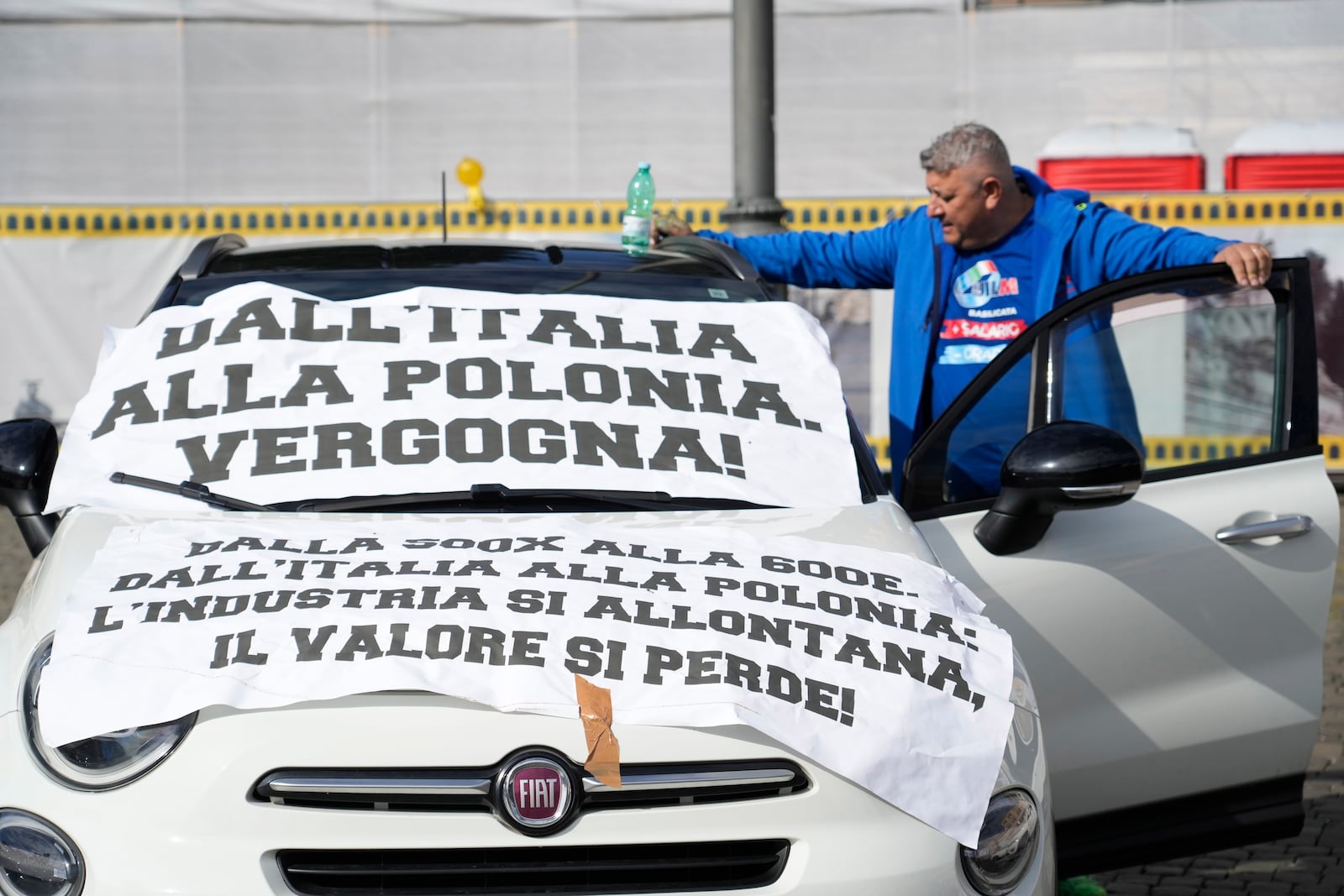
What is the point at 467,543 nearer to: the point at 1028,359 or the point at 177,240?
the point at 1028,359

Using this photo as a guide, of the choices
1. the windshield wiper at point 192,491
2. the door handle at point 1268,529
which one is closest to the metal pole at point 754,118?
the door handle at point 1268,529

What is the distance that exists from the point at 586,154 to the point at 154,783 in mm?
12708

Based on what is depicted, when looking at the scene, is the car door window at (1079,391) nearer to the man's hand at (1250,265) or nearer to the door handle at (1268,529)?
the man's hand at (1250,265)

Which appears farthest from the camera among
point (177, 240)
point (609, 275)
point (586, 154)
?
point (586, 154)

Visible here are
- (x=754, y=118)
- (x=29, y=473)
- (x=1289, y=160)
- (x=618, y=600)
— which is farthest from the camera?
(x=1289, y=160)

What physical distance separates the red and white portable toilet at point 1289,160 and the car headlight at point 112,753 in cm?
1074

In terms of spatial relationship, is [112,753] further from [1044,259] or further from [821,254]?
[821,254]

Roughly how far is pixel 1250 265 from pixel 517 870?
224 centimetres

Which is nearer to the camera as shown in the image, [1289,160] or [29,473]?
[29,473]

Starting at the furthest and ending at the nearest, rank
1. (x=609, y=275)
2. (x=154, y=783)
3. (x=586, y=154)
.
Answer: (x=586, y=154) < (x=609, y=275) < (x=154, y=783)

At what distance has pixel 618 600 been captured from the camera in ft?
9.11

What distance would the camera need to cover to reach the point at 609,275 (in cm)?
404

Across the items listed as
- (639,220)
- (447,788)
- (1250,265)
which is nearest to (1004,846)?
(447,788)

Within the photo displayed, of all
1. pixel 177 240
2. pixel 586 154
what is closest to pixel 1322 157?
pixel 586 154
